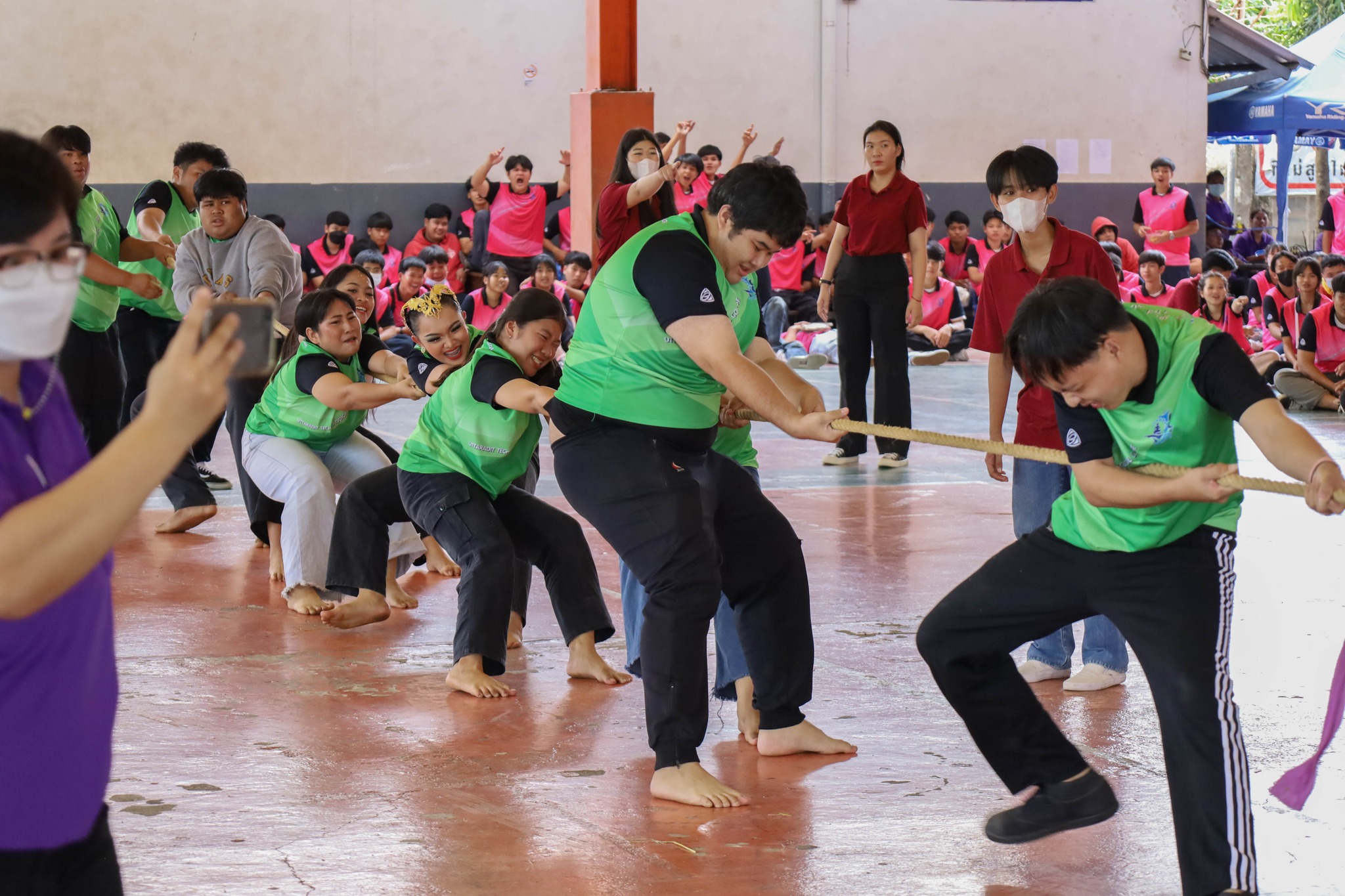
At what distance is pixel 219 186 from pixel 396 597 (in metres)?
2.00

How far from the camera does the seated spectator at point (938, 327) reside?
14078 millimetres

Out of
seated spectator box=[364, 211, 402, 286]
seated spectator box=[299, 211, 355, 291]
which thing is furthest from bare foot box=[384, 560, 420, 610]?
seated spectator box=[364, 211, 402, 286]

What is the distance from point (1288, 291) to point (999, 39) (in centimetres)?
641

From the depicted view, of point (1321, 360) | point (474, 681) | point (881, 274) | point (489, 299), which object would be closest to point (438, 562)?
point (474, 681)

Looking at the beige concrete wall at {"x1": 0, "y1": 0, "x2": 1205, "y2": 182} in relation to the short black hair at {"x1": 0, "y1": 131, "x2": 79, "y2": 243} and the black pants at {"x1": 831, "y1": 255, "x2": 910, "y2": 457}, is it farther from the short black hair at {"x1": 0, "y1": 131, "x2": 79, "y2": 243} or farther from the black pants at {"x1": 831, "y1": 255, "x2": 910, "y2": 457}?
the short black hair at {"x1": 0, "y1": 131, "x2": 79, "y2": 243}

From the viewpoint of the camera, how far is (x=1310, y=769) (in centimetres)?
280

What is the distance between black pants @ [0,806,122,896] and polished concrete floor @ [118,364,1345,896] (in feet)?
3.90

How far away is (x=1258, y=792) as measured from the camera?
3521 mm

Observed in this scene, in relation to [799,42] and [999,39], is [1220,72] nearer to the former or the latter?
[999,39]

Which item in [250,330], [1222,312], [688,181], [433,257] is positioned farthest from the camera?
[433,257]

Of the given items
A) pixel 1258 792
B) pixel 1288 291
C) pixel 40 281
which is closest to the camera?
pixel 40 281

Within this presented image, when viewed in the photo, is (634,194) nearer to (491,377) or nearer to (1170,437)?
(491,377)

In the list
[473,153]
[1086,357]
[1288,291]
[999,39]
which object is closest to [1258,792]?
[1086,357]

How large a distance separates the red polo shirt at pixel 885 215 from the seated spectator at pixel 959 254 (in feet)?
24.9
